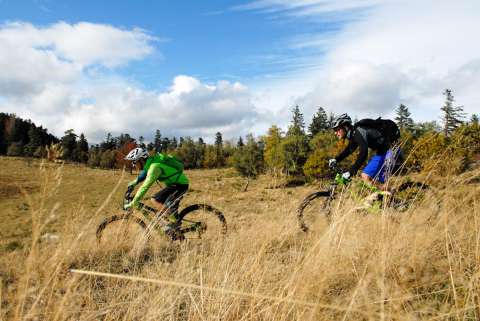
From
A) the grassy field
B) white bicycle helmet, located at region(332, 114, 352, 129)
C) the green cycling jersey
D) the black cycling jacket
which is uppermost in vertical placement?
white bicycle helmet, located at region(332, 114, 352, 129)

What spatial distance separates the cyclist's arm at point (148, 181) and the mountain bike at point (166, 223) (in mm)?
217

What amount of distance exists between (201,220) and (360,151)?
9.72 feet

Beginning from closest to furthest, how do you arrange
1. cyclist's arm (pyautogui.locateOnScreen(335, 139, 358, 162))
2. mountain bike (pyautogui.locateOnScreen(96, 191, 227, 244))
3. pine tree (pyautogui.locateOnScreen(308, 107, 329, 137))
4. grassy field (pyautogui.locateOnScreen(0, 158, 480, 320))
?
1. grassy field (pyautogui.locateOnScreen(0, 158, 480, 320))
2. mountain bike (pyautogui.locateOnScreen(96, 191, 227, 244))
3. cyclist's arm (pyautogui.locateOnScreen(335, 139, 358, 162))
4. pine tree (pyautogui.locateOnScreen(308, 107, 329, 137))

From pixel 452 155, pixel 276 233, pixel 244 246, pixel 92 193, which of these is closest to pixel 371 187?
pixel 452 155

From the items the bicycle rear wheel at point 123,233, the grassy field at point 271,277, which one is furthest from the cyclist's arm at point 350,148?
the bicycle rear wheel at point 123,233

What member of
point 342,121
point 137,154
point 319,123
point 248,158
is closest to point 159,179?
point 137,154

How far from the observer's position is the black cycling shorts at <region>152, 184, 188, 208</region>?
20.0 feet

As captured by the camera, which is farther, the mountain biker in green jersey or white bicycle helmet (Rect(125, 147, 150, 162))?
white bicycle helmet (Rect(125, 147, 150, 162))

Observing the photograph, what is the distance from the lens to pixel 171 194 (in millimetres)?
6152

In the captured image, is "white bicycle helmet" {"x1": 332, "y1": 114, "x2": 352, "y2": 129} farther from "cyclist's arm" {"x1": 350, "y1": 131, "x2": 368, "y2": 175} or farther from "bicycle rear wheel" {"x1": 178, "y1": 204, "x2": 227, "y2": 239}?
"bicycle rear wheel" {"x1": 178, "y1": 204, "x2": 227, "y2": 239}

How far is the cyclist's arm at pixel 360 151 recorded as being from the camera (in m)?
5.56

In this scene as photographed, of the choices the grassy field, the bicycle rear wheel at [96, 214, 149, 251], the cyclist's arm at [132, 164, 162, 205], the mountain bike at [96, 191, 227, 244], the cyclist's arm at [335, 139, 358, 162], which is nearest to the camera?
the grassy field

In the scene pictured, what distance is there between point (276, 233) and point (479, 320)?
7.81 feet

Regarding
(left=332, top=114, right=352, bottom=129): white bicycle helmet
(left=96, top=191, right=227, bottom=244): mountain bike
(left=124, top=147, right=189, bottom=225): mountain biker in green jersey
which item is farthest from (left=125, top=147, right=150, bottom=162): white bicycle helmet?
(left=332, top=114, right=352, bottom=129): white bicycle helmet
